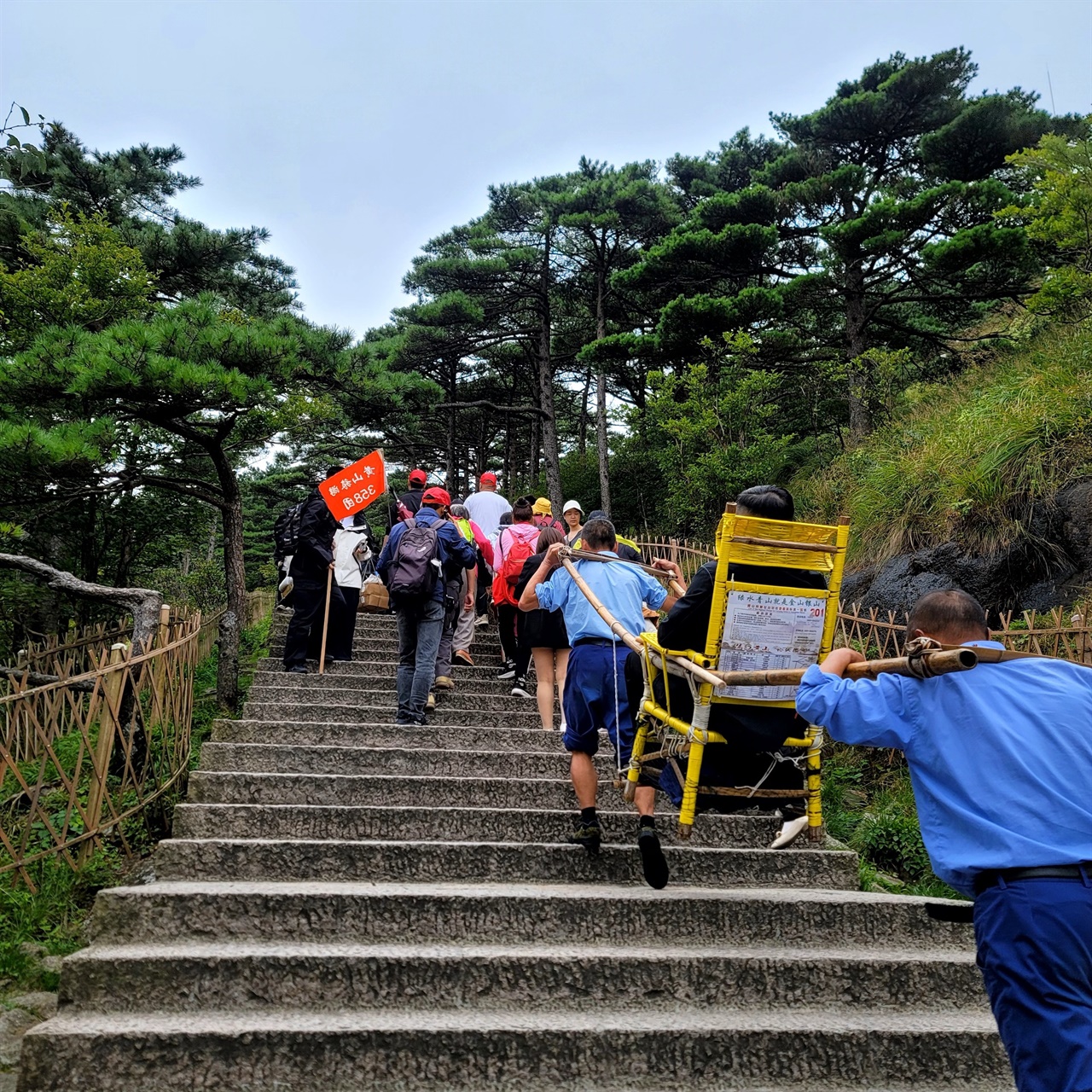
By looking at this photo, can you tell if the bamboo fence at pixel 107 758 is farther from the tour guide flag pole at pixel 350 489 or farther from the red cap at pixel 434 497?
the red cap at pixel 434 497

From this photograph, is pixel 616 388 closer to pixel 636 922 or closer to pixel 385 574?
pixel 385 574

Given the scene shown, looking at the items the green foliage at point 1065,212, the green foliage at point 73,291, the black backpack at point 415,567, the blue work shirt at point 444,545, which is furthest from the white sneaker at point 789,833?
the green foliage at point 1065,212

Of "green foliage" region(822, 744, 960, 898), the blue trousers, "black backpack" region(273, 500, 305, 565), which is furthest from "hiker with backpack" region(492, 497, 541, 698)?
the blue trousers

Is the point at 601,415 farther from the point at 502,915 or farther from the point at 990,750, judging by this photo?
the point at 990,750

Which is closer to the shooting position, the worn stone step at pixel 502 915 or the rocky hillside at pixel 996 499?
the worn stone step at pixel 502 915

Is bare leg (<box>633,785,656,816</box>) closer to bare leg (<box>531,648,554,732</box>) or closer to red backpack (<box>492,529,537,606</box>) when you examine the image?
bare leg (<box>531,648,554,732</box>)

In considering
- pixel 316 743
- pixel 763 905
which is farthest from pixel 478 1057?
pixel 316 743

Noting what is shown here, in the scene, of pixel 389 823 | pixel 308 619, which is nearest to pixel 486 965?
pixel 389 823

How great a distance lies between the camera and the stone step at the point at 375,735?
529 cm

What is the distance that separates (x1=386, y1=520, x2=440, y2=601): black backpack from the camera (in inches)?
223

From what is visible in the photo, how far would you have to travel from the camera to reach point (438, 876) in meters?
3.79

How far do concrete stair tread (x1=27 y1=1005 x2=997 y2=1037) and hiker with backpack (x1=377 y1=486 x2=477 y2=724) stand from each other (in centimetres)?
283

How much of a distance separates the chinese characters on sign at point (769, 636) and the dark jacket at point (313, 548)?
14.8ft

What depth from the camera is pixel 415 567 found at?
18.7 ft
